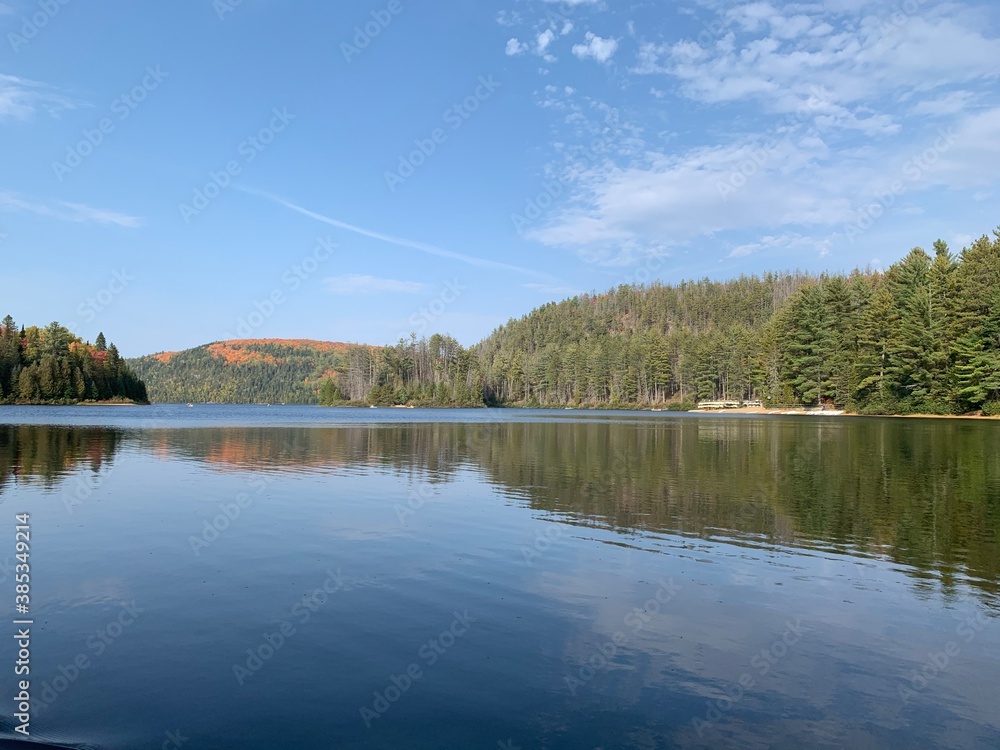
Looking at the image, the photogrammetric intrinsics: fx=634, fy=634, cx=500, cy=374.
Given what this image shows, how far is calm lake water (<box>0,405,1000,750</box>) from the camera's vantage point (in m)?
6.46

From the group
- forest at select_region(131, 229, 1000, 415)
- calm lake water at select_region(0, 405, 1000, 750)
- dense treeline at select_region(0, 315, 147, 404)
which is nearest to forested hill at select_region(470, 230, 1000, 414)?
forest at select_region(131, 229, 1000, 415)

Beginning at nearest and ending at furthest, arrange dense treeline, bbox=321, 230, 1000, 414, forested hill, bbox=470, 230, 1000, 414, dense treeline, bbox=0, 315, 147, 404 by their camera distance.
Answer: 1. forested hill, bbox=470, 230, 1000, 414
2. dense treeline, bbox=321, 230, 1000, 414
3. dense treeline, bbox=0, 315, 147, 404

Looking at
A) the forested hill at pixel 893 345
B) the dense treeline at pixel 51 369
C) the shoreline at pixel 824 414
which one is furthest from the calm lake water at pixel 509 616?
the dense treeline at pixel 51 369

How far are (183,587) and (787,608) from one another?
33.1 ft

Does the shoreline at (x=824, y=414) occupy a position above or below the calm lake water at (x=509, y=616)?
above

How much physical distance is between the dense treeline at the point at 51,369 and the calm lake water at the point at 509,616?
133m

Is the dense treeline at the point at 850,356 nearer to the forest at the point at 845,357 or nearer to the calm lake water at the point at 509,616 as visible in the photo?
the forest at the point at 845,357

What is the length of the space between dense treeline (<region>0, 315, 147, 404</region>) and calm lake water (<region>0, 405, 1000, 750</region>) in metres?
133

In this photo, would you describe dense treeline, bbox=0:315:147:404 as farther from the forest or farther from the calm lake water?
the calm lake water

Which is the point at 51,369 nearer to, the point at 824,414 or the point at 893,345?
the point at 824,414

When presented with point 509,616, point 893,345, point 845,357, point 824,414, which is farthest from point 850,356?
point 509,616

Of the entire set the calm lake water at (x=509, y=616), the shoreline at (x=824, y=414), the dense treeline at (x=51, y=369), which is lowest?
the calm lake water at (x=509, y=616)

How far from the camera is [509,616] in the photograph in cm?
965

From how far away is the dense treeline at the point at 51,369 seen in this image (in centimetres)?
13025
